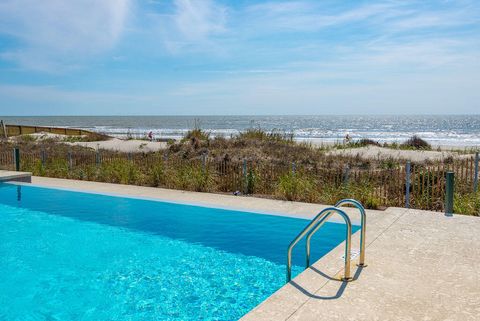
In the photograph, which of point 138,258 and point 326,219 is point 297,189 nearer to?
point 138,258

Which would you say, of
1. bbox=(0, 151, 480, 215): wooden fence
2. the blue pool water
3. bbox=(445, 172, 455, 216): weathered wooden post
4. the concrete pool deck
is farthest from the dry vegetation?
the concrete pool deck

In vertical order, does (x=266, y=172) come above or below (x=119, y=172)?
above

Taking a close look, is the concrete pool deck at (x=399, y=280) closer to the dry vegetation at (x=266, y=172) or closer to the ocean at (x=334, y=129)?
the dry vegetation at (x=266, y=172)

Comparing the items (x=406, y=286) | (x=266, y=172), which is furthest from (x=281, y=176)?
(x=406, y=286)

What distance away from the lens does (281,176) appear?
36.4 feet

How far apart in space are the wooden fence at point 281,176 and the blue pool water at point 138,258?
1748mm

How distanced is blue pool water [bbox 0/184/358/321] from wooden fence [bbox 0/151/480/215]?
1.75 meters

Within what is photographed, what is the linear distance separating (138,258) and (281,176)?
→ 4.89 metres

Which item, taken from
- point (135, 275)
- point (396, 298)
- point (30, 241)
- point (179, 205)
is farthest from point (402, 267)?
point (30, 241)

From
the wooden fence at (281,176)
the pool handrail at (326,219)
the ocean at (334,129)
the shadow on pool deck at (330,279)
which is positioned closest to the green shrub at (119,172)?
the wooden fence at (281,176)

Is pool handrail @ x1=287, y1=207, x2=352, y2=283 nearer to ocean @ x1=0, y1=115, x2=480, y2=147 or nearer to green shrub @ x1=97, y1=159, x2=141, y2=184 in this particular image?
green shrub @ x1=97, y1=159, x2=141, y2=184

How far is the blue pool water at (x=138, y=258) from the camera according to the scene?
5512 millimetres

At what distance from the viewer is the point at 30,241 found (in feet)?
27.0

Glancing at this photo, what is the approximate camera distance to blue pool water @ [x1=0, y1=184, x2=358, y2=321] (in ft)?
18.1
